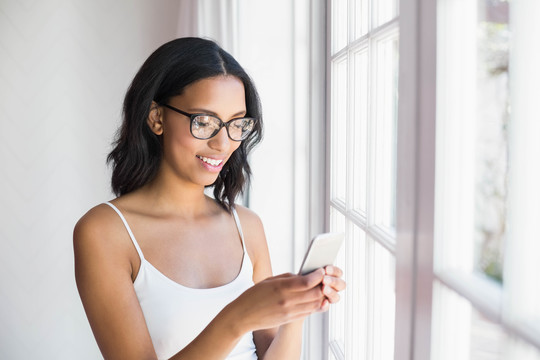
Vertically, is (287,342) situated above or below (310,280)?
below

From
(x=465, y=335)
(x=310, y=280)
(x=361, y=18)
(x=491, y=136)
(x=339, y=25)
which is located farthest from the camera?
(x=339, y=25)

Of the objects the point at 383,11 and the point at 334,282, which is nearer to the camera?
the point at 334,282

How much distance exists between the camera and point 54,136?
322 cm

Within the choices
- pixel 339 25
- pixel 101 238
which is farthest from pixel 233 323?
pixel 339 25

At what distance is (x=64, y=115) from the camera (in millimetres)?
3217

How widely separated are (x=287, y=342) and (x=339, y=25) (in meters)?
1.02

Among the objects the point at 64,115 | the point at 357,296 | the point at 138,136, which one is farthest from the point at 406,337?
the point at 64,115

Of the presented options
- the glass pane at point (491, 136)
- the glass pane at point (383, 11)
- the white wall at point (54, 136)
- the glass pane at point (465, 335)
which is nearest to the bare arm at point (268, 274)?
the glass pane at point (465, 335)

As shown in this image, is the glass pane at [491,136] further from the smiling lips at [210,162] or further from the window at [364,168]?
the smiling lips at [210,162]

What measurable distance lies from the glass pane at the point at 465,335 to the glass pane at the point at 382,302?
1.29 feet

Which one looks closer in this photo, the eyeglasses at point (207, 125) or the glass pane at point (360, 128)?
the eyeglasses at point (207, 125)

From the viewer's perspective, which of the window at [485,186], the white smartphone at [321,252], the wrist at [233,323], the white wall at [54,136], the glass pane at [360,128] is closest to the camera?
the window at [485,186]

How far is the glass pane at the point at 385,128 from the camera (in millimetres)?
1291

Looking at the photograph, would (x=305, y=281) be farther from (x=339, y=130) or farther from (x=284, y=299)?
(x=339, y=130)
